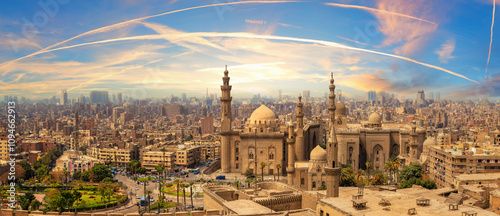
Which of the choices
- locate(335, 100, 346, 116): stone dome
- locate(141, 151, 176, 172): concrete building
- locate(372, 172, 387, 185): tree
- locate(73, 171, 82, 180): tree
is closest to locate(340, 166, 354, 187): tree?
locate(372, 172, 387, 185): tree

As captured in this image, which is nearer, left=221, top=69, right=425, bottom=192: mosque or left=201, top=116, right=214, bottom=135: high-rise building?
left=221, top=69, right=425, bottom=192: mosque

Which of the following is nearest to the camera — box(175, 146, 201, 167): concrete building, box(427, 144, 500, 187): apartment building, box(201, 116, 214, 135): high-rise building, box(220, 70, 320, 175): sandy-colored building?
box(427, 144, 500, 187): apartment building

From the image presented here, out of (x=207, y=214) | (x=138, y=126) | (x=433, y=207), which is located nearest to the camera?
(x=433, y=207)

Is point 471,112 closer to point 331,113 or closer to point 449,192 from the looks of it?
point 331,113

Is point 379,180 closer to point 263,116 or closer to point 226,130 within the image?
point 263,116

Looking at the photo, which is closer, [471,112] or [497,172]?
[497,172]

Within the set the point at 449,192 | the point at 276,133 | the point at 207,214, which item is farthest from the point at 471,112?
the point at 207,214

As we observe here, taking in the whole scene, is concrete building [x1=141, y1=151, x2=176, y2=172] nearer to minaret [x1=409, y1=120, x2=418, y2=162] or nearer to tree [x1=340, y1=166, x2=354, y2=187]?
tree [x1=340, y1=166, x2=354, y2=187]

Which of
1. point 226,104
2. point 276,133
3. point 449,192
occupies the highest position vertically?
point 226,104

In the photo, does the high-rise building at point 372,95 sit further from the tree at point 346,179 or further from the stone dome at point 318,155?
the stone dome at point 318,155
